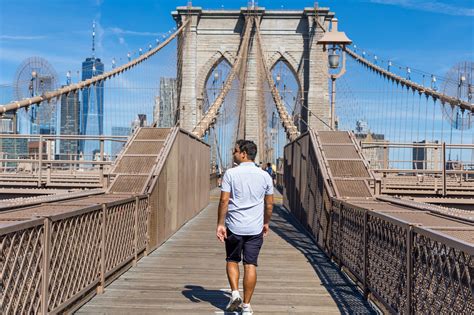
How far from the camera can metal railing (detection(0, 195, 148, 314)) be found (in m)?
3.33

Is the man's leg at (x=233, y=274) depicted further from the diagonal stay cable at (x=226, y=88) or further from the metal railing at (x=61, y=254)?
the diagonal stay cable at (x=226, y=88)

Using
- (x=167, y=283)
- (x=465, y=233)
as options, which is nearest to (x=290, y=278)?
(x=167, y=283)

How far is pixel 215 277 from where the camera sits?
623cm

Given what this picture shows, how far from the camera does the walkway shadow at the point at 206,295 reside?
200 inches

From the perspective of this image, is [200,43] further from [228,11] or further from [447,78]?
[447,78]

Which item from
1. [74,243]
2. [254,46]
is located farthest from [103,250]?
[254,46]

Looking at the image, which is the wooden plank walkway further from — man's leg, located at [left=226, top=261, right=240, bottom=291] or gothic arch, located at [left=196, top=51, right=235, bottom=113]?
gothic arch, located at [left=196, top=51, right=235, bottom=113]

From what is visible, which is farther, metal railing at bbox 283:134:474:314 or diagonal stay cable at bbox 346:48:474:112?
diagonal stay cable at bbox 346:48:474:112

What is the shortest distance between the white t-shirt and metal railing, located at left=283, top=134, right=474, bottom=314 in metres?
1.03

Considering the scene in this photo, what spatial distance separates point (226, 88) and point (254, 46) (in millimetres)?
6572

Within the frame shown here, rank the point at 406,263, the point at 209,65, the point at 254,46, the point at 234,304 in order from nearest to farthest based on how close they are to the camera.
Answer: the point at 406,263 → the point at 234,304 → the point at 254,46 → the point at 209,65

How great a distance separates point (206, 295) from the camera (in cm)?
534

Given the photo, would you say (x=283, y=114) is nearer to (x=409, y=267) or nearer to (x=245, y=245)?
(x=245, y=245)

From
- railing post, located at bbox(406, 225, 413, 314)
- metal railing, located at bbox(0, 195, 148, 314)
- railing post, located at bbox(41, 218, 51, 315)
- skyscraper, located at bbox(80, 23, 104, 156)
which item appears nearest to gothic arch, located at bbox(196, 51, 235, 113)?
skyscraper, located at bbox(80, 23, 104, 156)
